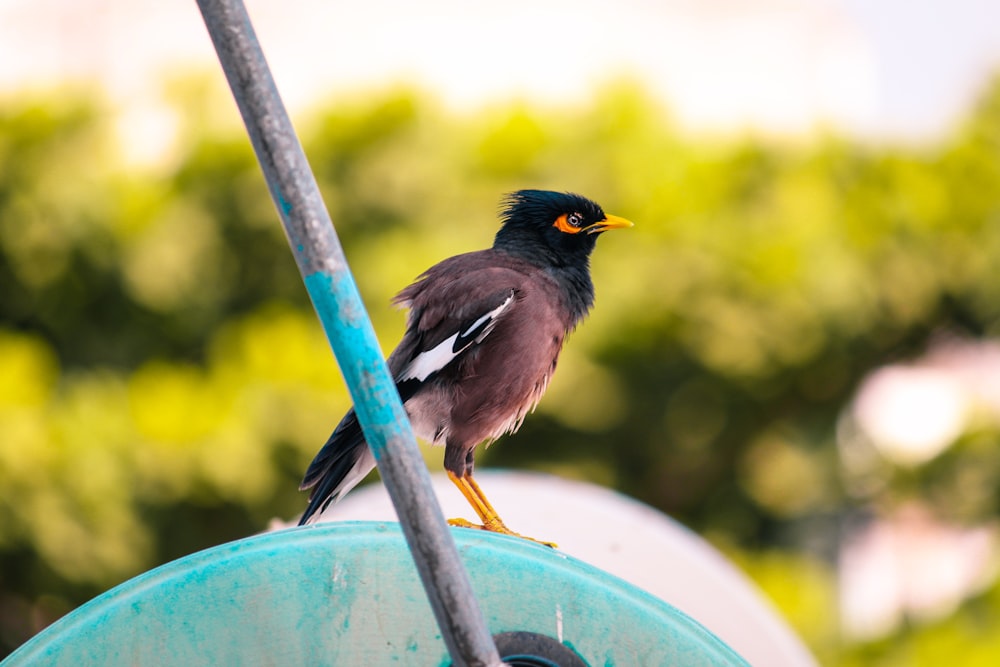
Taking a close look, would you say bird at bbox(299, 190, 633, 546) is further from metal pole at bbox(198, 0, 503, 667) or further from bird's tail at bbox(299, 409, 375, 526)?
metal pole at bbox(198, 0, 503, 667)

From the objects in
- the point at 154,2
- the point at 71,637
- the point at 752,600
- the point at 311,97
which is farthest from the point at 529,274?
the point at 154,2

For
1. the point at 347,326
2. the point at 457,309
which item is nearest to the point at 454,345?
the point at 457,309

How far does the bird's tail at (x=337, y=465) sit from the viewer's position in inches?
56.2

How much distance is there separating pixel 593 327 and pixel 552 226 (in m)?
3.72

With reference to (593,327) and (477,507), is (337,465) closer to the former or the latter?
(477,507)

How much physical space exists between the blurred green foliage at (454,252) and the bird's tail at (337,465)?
9.60 ft

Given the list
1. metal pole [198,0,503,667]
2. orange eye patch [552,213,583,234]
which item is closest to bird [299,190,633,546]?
orange eye patch [552,213,583,234]

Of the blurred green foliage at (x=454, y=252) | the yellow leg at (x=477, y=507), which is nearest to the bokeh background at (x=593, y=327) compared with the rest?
the blurred green foliage at (x=454, y=252)

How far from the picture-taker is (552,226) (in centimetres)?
143

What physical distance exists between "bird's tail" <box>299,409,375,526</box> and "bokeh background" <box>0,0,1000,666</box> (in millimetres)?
2801

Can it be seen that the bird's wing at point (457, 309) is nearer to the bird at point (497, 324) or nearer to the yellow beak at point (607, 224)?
the bird at point (497, 324)

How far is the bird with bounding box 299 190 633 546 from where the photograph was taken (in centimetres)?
143

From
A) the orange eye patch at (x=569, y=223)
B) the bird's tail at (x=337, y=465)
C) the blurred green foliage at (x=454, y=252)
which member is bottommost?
the bird's tail at (x=337, y=465)

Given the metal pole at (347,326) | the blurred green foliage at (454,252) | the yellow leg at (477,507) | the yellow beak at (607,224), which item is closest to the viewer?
the metal pole at (347,326)
